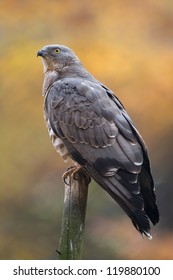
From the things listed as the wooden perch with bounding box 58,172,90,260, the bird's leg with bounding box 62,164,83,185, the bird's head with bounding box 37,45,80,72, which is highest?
the bird's head with bounding box 37,45,80,72

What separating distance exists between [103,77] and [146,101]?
0.35 meters

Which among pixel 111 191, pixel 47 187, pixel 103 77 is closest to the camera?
pixel 111 191

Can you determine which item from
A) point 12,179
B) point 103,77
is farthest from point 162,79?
point 12,179

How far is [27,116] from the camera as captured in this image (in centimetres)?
430

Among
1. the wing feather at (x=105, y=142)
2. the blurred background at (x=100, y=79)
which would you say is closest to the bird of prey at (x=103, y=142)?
the wing feather at (x=105, y=142)

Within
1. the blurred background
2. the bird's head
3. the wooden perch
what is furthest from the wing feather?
the blurred background

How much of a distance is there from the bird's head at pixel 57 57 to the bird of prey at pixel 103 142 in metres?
0.20

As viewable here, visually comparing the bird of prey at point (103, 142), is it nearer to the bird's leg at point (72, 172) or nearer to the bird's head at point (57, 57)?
the bird's leg at point (72, 172)

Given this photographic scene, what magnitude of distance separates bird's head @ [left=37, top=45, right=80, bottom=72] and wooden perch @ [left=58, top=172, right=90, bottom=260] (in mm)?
980

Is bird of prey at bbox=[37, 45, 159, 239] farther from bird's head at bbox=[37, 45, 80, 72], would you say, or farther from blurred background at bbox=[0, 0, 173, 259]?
blurred background at bbox=[0, 0, 173, 259]

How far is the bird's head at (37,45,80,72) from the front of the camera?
12.8 ft

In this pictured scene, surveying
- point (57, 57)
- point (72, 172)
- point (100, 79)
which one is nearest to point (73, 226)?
point (72, 172)

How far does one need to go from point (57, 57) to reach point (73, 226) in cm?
121

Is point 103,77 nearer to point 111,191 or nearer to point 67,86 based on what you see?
point 67,86
